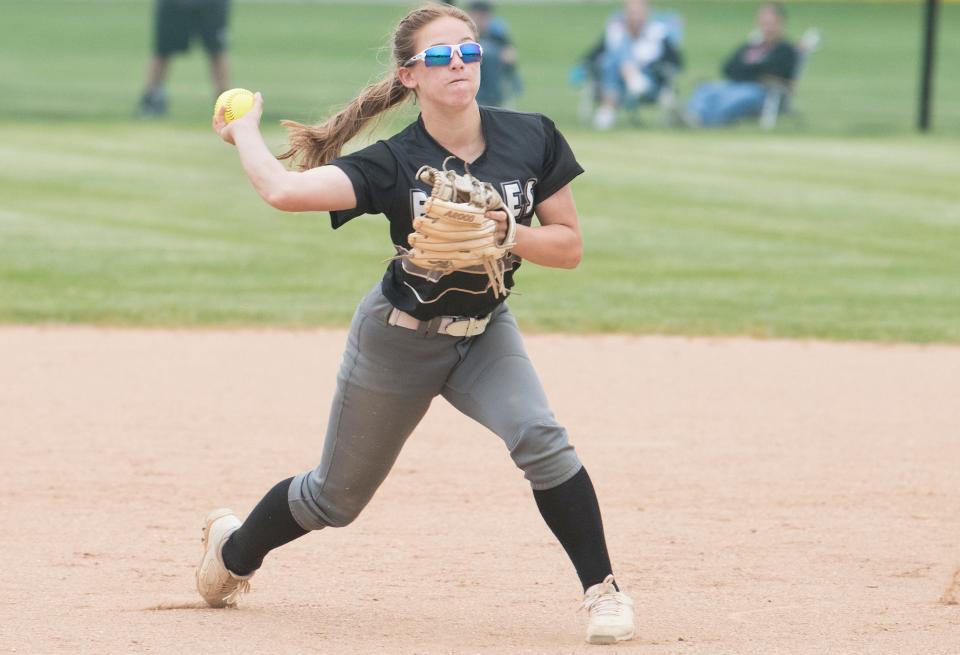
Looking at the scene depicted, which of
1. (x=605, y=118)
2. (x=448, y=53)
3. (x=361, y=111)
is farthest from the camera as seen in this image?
(x=605, y=118)

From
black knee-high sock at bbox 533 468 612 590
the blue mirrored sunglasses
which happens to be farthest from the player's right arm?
black knee-high sock at bbox 533 468 612 590

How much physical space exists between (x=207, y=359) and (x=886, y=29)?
29.5 m

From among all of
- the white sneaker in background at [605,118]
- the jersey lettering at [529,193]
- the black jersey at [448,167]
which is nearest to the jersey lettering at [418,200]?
the black jersey at [448,167]

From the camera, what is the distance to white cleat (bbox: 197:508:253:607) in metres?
4.37

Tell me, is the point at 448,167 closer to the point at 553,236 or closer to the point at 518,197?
the point at 518,197

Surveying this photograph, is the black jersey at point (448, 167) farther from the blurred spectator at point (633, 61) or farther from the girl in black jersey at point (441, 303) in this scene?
the blurred spectator at point (633, 61)

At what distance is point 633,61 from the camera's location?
59.0ft

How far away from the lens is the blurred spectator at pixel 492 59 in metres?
17.1

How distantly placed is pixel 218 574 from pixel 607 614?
1146mm

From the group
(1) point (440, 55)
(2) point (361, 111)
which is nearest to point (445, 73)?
(1) point (440, 55)

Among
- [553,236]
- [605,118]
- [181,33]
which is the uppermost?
[553,236]

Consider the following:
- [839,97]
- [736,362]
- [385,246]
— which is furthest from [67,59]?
[736,362]

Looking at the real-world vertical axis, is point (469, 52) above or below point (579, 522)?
above

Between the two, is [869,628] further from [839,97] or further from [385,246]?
[839,97]
